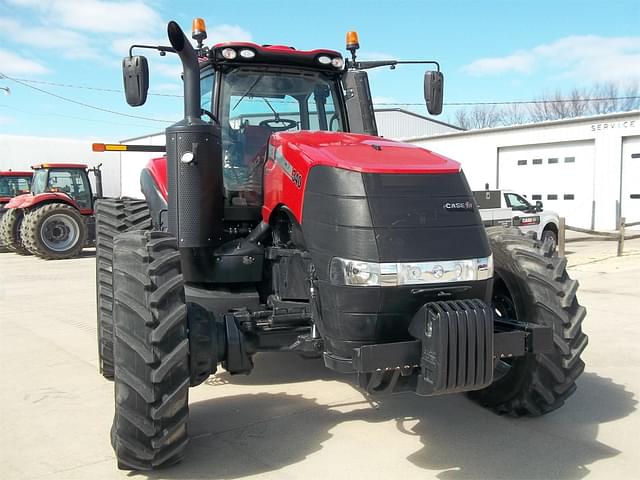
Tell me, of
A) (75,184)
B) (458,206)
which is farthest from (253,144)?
(75,184)

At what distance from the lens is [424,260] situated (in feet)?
10.2

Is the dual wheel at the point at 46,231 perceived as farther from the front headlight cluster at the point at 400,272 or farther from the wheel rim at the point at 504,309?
the front headlight cluster at the point at 400,272

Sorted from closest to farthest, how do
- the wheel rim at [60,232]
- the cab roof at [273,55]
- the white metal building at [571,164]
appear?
the cab roof at [273,55]
the wheel rim at [60,232]
the white metal building at [571,164]

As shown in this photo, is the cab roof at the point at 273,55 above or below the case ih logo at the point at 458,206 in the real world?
above

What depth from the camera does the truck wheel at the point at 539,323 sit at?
3727 mm

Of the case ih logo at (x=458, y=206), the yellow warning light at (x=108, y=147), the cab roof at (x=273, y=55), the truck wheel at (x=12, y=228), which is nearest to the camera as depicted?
the case ih logo at (x=458, y=206)

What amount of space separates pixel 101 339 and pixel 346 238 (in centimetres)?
264

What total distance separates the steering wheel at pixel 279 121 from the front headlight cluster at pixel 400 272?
174cm

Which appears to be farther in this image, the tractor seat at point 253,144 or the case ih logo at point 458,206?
the tractor seat at point 253,144

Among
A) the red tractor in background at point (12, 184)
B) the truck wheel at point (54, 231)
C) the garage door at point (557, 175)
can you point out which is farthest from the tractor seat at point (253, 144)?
the garage door at point (557, 175)

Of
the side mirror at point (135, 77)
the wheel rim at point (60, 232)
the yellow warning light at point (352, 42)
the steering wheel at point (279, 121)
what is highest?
the yellow warning light at point (352, 42)

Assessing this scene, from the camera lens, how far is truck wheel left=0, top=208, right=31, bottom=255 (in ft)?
47.3

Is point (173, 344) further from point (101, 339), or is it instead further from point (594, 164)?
point (594, 164)

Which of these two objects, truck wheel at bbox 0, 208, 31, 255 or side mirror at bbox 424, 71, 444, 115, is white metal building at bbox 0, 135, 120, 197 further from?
side mirror at bbox 424, 71, 444, 115
